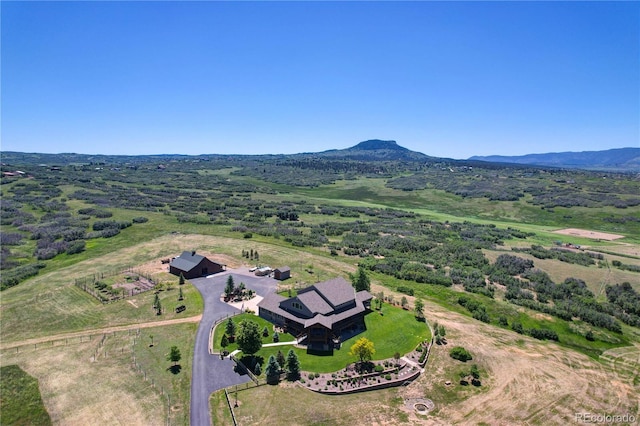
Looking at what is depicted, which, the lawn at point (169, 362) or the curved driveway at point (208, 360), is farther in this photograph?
the lawn at point (169, 362)

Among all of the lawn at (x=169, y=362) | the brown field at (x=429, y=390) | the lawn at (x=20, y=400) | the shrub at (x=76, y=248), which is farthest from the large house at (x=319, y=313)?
the shrub at (x=76, y=248)

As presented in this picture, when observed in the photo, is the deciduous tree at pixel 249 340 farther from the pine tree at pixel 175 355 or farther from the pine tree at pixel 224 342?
the pine tree at pixel 175 355

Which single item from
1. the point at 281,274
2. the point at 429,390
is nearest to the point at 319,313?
the point at 429,390

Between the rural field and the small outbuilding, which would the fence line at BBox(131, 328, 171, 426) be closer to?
the rural field

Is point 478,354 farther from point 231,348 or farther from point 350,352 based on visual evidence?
point 231,348

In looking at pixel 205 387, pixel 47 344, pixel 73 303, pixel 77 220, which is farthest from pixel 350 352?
pixel 77 220

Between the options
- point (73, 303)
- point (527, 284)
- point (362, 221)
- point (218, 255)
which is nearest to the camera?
point (73, 303)
